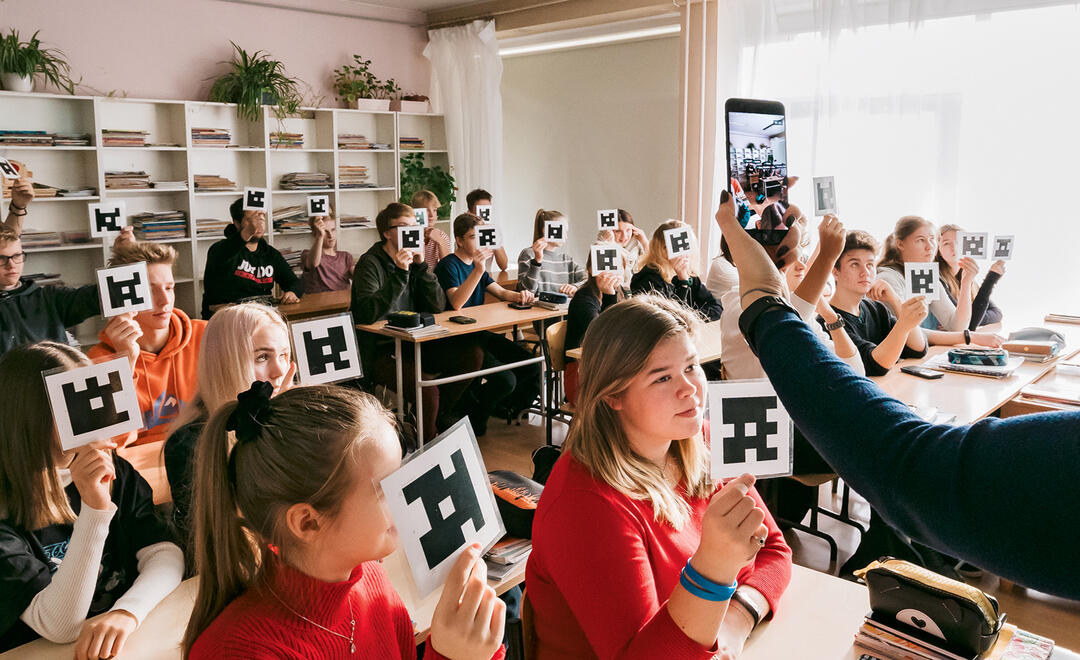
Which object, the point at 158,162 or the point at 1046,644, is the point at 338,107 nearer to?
the point at 158,162

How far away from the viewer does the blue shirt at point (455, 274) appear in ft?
17.5

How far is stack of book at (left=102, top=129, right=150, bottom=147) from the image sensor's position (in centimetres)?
564

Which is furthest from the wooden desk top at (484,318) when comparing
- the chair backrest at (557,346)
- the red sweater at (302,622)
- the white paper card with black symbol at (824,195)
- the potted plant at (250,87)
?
the red sweater at (302,622)

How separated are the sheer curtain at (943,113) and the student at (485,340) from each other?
2.17 metres

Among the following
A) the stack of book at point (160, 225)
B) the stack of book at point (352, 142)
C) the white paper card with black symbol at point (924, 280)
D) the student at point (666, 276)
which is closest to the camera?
the white paper card with black symbol at point (924, 280)

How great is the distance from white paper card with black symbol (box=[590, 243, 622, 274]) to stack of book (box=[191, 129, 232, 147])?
3.38 metres

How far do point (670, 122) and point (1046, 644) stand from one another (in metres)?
5.80

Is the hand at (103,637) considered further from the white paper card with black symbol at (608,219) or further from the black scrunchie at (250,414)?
the white paper card with black symbol at (608,219)

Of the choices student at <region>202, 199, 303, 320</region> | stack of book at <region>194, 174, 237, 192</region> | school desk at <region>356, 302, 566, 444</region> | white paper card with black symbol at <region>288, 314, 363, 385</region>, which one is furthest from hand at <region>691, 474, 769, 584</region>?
stack of book at <region>194, 174, 237, 192</region>

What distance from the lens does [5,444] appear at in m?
1.69

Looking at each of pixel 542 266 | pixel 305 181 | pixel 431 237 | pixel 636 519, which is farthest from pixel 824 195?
pixel 305 181

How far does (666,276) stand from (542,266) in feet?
3.77

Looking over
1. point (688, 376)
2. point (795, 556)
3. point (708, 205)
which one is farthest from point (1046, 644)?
point (708, 205)

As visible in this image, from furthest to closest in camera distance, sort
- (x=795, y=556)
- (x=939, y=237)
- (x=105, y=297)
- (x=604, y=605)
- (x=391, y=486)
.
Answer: (x=939, y=237) → (x=795, y=556) → (x=105, y=297) → (x=604, y=605) → (x=391, y=486)
